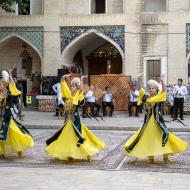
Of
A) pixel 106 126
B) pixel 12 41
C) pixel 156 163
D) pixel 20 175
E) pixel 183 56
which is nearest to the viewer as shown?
pixel 20 175

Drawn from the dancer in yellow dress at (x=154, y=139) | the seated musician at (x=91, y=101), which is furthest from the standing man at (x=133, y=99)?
the dancer in yellow dress at (x=154, y=139)

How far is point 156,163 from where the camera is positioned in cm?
941

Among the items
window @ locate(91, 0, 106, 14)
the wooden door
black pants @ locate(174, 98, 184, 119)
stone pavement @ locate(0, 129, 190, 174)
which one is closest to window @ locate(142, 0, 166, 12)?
A: window @ locate(91, 0, 106, 14)

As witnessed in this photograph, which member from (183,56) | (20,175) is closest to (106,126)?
(183,56)

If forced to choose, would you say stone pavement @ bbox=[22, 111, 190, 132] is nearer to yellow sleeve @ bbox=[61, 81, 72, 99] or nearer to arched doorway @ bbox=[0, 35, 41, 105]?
arched doorway @ bbox=[0, 35, 41, 105]

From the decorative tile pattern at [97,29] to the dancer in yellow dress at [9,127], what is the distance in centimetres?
1343

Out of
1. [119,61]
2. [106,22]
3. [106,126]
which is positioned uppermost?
[106,22]

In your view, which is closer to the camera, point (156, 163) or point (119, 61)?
point (156, 163)

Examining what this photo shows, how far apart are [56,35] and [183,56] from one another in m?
6.05

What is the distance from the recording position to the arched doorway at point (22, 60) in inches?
995

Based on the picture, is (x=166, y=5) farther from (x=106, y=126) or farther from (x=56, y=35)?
(x=106, y=126)

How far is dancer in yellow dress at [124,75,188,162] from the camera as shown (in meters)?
9.17

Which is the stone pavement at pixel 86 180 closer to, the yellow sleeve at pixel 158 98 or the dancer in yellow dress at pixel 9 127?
the dancer in yellow dress at pixel 9 127

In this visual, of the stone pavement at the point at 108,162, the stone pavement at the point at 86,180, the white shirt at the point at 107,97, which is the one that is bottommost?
the stone pavement at the point at 108,162
